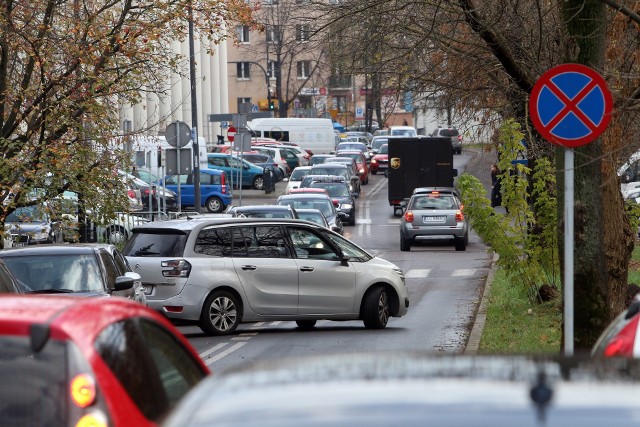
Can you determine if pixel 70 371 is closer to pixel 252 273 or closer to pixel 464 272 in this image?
pixel 252 273

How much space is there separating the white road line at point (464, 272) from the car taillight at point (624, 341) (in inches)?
908

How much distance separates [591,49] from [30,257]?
6.42m

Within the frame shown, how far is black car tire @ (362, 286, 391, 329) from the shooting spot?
18578mm

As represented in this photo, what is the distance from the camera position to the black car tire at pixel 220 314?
57.9 feet

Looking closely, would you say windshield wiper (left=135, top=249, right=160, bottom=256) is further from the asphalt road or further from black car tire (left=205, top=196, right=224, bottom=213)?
black car tire (left=205, top=196, right=224, bottom=213)

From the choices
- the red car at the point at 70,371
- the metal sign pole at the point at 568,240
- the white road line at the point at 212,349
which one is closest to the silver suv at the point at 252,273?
the white road line at the point at 212,349

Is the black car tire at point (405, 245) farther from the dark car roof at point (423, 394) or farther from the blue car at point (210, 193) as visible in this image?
the dark car roof at point (423, 394)

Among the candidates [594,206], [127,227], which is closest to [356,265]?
[594,206]

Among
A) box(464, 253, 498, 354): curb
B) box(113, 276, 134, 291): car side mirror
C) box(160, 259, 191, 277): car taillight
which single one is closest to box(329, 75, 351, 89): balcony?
box(160, 259, 191, 277): car taillight

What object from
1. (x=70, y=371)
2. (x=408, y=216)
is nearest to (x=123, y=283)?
(x=70, y=371)

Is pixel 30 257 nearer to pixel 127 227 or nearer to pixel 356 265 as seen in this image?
pixel 356 265

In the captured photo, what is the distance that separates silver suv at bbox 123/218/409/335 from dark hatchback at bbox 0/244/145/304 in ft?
11.6

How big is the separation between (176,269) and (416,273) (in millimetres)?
13114

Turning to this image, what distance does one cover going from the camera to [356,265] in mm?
18594
